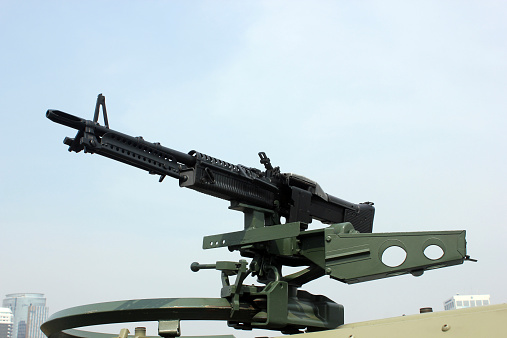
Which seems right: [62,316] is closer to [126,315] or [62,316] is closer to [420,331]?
[126,315]

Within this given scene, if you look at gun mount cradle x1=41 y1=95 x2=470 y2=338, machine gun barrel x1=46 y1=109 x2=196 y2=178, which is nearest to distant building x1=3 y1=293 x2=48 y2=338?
gun mount cradle x1=41 y1=95 x2=470 y2=338

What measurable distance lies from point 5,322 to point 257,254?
4831 inches

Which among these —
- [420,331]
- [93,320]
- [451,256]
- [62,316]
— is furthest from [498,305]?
[62,316]

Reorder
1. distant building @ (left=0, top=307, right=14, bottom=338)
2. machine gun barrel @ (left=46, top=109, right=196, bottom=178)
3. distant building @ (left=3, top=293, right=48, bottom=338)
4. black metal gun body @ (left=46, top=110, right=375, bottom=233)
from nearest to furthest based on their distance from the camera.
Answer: machine gun barrel @ (left=46, top=109, right=196, bottom=178) → black metal gun body @ (left=46, top=110, right=375, bottom=233) → distant building @ (left=0, top=307, right=14, bottom=338) → distant building @ (left=3, top=293, right=48, bottom=338)

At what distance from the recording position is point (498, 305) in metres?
4.87

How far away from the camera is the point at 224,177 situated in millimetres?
8367

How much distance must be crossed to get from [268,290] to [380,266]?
124 centimetres

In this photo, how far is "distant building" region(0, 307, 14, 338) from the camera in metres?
110

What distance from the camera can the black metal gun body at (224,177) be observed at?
7.11 m

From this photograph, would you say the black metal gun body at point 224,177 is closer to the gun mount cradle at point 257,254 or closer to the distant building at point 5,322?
the gun mount cradle at point 257,254

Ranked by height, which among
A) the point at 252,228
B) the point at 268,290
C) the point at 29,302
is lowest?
the point at 268,290

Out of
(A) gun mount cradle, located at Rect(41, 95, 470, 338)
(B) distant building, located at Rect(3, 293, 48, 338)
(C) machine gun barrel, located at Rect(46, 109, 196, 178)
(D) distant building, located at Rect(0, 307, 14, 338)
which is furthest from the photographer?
(B) distant building, located at Rect(3, 293, 48, 338)

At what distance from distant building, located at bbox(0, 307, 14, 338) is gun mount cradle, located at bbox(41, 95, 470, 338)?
364ft

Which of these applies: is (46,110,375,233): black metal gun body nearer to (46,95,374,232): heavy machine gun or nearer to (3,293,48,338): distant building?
(46,95,374,232): heavy machine gun
